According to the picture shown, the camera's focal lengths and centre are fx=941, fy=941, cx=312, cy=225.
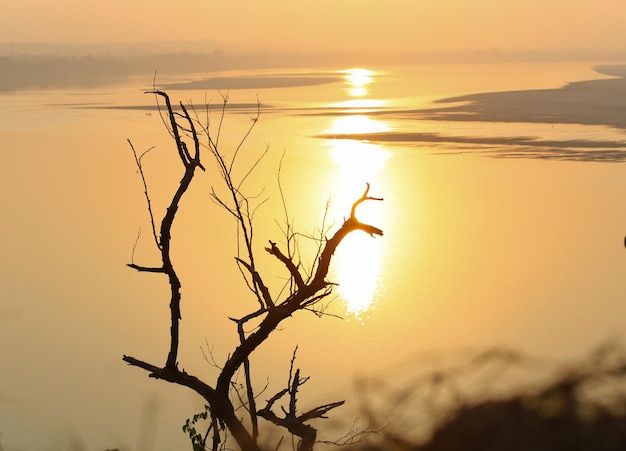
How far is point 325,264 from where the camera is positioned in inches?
243

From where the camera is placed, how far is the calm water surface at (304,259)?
19.6 metres

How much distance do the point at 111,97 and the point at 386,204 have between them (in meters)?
54.4

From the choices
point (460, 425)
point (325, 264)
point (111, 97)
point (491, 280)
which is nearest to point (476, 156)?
point (491, 280)

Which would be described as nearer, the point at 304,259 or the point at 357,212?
the point at 304,259

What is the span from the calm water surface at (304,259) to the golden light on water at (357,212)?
10cm

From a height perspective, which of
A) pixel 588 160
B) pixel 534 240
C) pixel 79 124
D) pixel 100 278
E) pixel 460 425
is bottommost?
pixel 460 425

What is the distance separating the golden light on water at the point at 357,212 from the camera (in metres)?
24.5

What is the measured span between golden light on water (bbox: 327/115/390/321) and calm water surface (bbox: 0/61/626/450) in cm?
10

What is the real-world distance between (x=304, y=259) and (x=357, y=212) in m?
7.79

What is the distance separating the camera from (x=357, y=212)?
34.6 meters

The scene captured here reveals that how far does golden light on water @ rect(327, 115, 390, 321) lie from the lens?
80.4 ft

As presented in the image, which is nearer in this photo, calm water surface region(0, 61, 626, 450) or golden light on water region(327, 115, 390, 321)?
calm water surface region(0, 61, 626, 450)

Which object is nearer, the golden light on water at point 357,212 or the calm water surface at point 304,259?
the calm water surface at point 304,259

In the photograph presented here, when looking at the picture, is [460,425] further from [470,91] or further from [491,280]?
[470,91]
